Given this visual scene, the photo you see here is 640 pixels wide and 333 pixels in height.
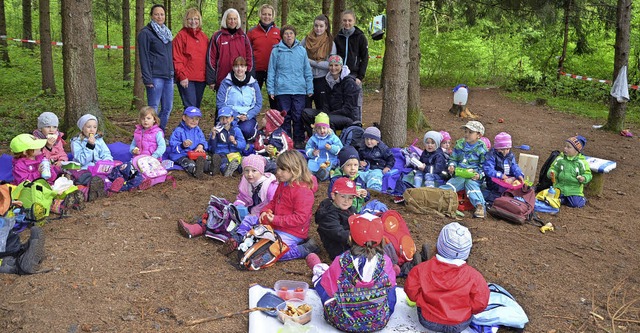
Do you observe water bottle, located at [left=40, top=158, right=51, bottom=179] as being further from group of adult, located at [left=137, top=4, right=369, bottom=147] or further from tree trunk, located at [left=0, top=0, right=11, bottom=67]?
tree trunk, located at [left=0, top=0, right=11, bottom=67]

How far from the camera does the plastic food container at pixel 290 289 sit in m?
4.45

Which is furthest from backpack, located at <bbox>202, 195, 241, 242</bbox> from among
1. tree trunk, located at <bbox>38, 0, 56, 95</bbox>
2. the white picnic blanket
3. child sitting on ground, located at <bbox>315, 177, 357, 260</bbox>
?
tree trunk, located at <bbox>38, 0, 56, 95</bbox>

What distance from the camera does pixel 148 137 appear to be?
23.7 feet

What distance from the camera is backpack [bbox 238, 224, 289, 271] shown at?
4984 mm

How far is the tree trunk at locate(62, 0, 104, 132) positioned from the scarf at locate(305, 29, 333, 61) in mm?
3324

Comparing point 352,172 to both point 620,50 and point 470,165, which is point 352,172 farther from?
point 620,50

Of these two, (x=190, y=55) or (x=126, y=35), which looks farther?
(x=126, y=35)

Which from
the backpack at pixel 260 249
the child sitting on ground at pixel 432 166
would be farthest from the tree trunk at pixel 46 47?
the backpack at pixel 260 249

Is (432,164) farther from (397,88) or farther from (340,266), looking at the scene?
(340,266)

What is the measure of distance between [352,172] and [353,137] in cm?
172

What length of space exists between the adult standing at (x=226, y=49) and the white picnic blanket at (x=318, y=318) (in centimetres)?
455

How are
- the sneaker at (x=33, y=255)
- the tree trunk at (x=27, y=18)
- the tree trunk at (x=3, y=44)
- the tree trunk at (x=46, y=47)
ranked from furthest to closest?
the tree trunk at (x=27, y=18) → the tree trunk at (x=3, y=44) → the tree trunk at (x=46, y=47) → the sneaker at (x=33, y=255)

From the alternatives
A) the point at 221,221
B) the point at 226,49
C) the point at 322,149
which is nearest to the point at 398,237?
the point at 221,221

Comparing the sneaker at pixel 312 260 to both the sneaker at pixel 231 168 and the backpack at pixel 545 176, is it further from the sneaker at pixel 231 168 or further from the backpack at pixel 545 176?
the backpack at pixel 545 176
